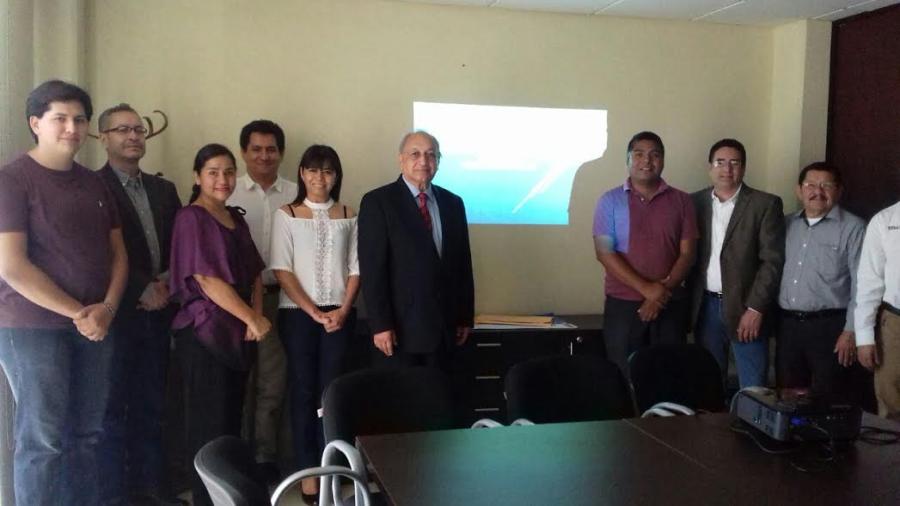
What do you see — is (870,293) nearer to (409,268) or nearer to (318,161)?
(409,268)

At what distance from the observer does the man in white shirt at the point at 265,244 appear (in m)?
3.48

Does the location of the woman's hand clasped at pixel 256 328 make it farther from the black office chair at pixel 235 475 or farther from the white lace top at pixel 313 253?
the black office chair at pixel 235 475

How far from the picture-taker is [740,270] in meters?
3.65

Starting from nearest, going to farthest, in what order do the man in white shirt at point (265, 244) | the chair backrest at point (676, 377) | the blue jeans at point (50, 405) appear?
1. the blue jeans at point (50, 405)
2. the chair backrest at point (676, 377)
3. the man in white shirt at point (265, 244)

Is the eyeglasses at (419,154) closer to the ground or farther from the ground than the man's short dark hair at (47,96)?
closer to the ground

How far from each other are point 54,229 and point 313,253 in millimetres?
1030

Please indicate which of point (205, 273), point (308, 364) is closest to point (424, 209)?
point (308, 364)

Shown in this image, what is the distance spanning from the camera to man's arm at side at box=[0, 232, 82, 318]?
2418 mm

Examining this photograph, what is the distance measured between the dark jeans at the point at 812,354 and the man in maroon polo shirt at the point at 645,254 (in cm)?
52

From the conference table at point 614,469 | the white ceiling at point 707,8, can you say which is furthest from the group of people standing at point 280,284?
the conference table at point 614,469

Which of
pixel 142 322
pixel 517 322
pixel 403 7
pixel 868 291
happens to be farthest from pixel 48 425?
pixel 868 291

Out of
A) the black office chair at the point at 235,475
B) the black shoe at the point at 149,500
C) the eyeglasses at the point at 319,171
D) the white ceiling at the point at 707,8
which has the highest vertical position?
the white ceiling at the point at 707,8

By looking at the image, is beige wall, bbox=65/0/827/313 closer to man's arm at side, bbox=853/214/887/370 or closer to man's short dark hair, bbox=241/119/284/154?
man's short dark hair, bbox=241/119/284/154

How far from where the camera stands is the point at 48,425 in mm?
2537
